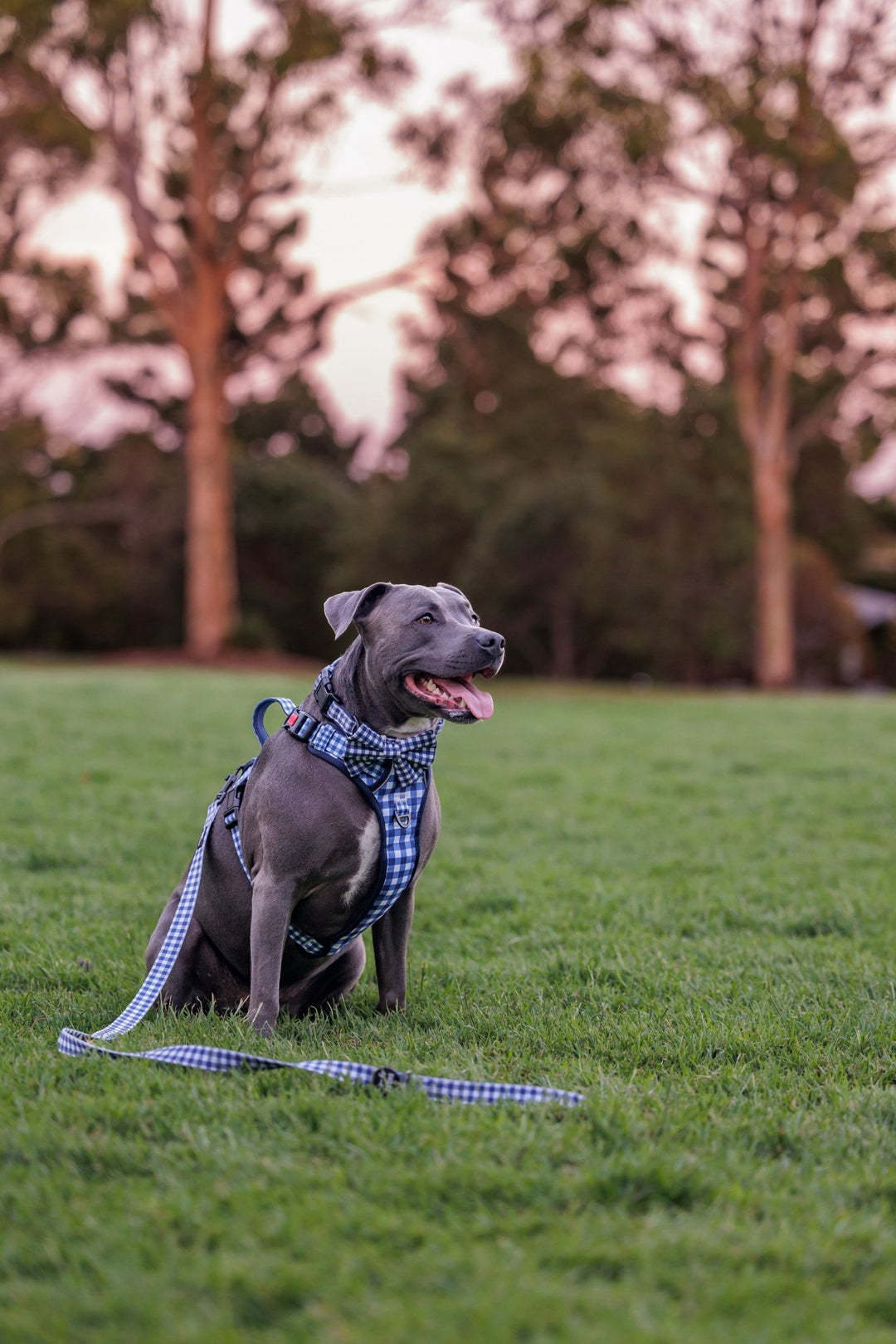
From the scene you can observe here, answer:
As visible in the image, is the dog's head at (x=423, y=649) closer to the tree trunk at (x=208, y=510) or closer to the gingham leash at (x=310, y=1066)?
the gingham leash at (x=310, y=1066)

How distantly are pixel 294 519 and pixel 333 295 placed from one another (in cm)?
1605

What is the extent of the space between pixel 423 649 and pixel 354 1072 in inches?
50.8

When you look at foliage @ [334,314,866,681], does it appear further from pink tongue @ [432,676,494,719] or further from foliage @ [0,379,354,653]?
pink tongue @ [432,676,494,719]

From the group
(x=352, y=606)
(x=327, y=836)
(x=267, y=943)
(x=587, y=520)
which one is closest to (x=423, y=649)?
(x=352, y=606)

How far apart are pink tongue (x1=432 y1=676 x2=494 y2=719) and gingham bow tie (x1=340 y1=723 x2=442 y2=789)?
20 cm

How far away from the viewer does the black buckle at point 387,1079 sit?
3189 millimetres

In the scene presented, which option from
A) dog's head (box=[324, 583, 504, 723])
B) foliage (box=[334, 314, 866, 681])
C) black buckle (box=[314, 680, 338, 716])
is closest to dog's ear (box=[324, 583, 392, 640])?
dog's head (box=[324, 583, 504, 723])

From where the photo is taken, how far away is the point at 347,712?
12.8 feet

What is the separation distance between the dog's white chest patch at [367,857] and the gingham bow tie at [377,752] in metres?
0.16

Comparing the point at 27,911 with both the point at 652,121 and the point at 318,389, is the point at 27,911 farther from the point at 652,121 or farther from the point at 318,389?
the point at 318,389

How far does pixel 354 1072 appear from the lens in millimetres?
3234

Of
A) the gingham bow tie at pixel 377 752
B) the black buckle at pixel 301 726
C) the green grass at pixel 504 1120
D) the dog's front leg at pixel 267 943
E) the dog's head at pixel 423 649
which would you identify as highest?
the dog's head at pixel 423 649

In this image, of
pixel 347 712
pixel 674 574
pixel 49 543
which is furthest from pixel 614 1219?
pixel 49 543

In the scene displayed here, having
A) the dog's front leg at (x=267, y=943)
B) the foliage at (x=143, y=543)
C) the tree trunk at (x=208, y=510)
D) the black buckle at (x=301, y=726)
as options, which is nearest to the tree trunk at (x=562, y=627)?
the foliage at (x=143, y=543)
